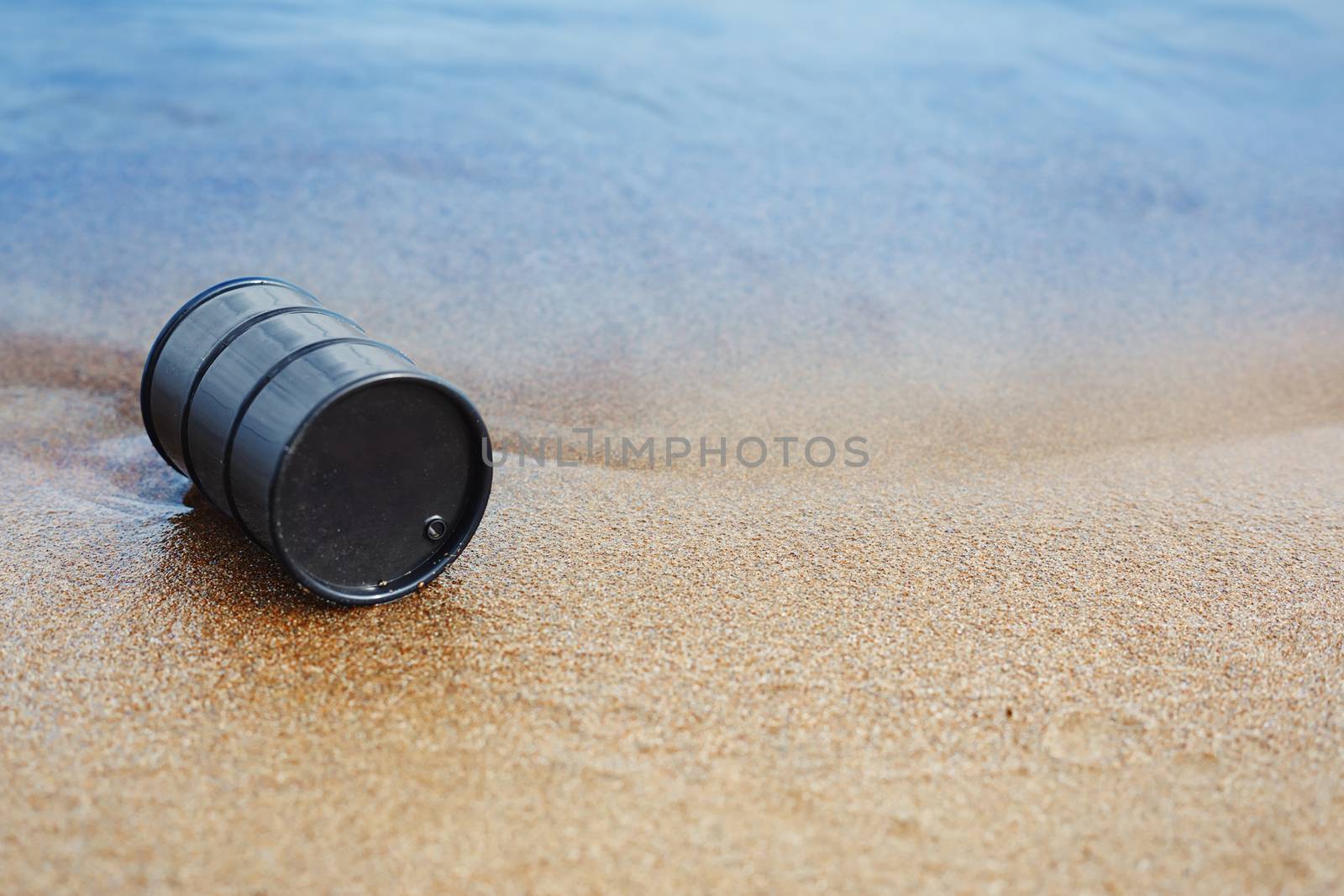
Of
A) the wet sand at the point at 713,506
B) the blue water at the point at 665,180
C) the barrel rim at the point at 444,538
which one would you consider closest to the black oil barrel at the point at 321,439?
the barrel rim at the point at 444,538

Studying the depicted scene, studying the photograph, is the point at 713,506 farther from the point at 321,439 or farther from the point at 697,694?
the point at 321,439

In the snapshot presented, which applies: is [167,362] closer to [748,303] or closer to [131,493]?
[131,493]

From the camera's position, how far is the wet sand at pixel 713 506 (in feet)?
6.24

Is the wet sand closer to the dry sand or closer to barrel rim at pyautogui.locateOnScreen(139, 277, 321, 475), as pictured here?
the dry sand

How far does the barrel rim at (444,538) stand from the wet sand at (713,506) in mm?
73

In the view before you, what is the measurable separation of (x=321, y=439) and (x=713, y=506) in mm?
1185

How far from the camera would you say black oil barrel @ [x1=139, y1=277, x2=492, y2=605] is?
6.98 ft

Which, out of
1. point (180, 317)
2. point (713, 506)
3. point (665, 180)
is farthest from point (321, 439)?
point (665, 180)

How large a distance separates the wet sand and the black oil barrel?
17 centimetres

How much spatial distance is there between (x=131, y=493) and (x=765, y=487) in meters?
1.76

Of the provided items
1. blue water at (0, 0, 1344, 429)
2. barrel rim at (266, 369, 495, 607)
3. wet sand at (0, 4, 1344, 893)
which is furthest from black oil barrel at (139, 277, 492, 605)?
blue water at (0, 0, 1344, 429)

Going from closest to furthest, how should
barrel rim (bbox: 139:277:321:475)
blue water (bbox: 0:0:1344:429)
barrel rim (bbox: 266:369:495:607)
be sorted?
barrel rim (bbox: 266:369:495:607) < barrel rim (bbox: 139:277:321:475) < blue water (bbox: 0:0:1344:429)

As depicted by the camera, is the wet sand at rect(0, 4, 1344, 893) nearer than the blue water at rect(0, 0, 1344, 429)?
Yes

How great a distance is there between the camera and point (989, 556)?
2.71m
